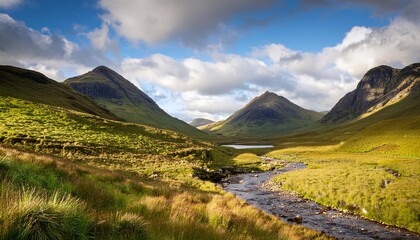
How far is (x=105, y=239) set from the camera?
15.5 ft

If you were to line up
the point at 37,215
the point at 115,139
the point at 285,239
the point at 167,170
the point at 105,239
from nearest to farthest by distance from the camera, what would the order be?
the point at 37,215 < the point at 105,239 < the point at 285,239 < the point at 167,170 < the point at 115,139

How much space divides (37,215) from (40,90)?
404 ft

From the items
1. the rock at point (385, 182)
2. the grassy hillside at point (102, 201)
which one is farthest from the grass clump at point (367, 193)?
the grassy hillside at point (102, 201)

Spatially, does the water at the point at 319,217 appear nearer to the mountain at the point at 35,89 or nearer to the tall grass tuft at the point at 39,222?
the tall grass tuft at the point at 39,222

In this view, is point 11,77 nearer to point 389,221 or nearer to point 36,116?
point 36,116

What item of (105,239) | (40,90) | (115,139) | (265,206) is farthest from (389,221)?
(40,90)

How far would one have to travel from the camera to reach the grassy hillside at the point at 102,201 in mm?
4203

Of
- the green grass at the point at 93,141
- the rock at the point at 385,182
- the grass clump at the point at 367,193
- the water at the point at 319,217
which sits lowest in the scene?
the water at the point at 319,217

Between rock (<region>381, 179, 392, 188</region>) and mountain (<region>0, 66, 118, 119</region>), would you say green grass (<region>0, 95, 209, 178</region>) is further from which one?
mountain (<region>0, 66, 118, 119</region>)

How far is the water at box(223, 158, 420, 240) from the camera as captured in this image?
62.7 ft

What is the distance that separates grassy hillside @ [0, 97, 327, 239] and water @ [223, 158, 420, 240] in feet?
12.5

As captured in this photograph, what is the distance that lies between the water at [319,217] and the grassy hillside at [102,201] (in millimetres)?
3796

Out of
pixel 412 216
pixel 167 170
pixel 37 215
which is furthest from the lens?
pixel 167 170

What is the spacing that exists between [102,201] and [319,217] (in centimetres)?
1935
